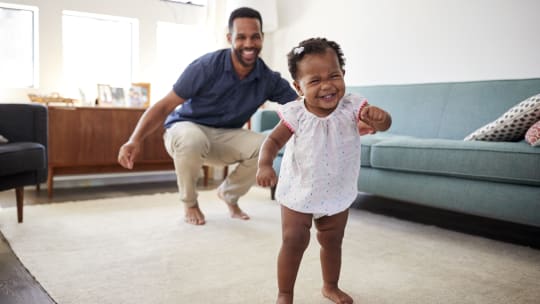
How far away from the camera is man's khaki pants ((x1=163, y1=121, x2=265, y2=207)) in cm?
223

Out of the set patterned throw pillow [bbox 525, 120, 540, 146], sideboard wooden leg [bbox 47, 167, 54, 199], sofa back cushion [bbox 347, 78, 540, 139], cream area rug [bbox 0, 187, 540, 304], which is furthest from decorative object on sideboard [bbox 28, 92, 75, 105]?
patterned throw pillow [bbox 525, 120, 540, 146]

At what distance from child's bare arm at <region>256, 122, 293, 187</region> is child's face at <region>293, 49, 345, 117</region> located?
0.12 m

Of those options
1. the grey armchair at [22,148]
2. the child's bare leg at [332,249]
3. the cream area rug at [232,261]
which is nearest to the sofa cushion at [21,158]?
the grey armchair at [22,148]

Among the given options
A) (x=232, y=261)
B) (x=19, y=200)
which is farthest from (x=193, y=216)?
(x=19, y=200)

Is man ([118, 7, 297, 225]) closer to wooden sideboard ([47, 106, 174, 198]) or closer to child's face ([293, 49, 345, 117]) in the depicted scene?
wooden sideboard ([47, 106, 174, 198])

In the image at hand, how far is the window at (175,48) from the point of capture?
13.1 feet

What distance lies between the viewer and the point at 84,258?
1635 mm

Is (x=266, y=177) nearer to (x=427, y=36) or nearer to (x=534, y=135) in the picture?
(x=534, y=135)

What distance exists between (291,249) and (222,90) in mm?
1326

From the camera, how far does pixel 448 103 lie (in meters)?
2.71

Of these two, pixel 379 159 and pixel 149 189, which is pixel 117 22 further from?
pixel 379 159

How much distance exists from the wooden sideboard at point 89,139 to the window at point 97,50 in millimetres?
514

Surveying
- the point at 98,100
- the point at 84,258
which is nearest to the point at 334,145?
the point at 84,258

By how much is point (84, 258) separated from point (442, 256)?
137 cm
